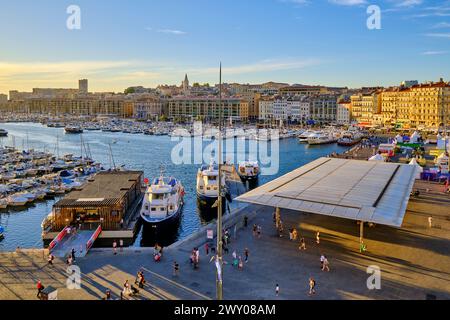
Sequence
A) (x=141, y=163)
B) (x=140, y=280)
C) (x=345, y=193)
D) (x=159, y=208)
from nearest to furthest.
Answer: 1. (x=140, y=280)
2. (x=345, y=193)
3. (x=159, y=208)
4. (x=141, y=163)

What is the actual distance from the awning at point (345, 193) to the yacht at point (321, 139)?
45.6m

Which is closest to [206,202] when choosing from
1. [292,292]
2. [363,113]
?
[292,292]

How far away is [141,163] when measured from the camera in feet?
168

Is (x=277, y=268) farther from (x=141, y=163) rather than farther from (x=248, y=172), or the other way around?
(x=141, y=163)

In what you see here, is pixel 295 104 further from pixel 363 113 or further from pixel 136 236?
pixel 136 236

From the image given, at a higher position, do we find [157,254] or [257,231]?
[257,231]

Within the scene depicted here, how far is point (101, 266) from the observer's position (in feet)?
50.7

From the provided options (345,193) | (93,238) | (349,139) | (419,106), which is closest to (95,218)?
(93,238)

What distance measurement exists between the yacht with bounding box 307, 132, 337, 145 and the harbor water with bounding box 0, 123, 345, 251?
1567mm

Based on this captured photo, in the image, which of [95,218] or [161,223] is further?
[161,223]

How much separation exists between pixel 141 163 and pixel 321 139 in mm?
33911

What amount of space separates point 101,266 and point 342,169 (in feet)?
51.6

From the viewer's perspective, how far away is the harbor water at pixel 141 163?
78.9 ft
